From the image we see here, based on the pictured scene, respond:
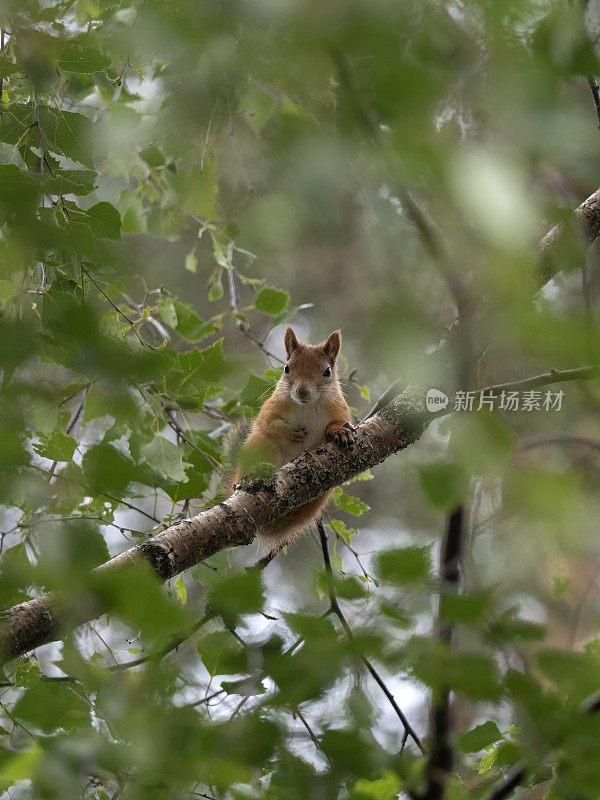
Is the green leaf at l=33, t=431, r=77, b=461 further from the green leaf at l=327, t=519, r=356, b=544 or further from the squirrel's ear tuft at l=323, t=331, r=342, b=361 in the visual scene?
the squirrel's ear tuft at l=323, t=331, r=342, b=361

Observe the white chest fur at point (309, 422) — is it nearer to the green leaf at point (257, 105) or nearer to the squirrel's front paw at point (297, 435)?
the squirrel's front paw at point (297, 435)

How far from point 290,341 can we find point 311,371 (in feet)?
0.77

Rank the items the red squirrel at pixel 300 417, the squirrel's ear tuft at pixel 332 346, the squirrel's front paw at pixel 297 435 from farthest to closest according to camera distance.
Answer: the squirrel's ear tuft at pixel 332 346
the squirrel's front paw at pixel 297 435
the red squirrel at pixel 300 417

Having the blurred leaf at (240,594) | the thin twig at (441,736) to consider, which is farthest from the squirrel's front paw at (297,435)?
the blurred leaf at (240,594)

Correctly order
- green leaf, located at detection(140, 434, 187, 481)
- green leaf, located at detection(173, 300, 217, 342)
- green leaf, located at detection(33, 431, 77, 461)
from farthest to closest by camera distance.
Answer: green leaf, located at detection(173, 300, 217, 342) < green leaf, located at detection(140, 434, 187, 481) < green leaf, located at detection(33, 431, 77, 461)

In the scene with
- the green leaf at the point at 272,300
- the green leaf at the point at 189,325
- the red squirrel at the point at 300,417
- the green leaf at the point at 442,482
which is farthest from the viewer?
the red squirrel at the point at 300,417

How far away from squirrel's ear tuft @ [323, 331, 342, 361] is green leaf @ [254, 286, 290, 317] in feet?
2.11

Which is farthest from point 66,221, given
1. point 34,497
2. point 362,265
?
point 362,265

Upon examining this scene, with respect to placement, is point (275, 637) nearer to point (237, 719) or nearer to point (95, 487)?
point (237, 719)

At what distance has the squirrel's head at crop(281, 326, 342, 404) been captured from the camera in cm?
250

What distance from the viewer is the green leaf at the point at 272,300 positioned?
6.70 ft

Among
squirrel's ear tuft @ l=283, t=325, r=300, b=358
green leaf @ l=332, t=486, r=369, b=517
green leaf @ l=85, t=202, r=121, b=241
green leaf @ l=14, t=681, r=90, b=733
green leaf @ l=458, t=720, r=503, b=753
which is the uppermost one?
squirrel's ear tuft @ l=283, t=325, r=300, b=358

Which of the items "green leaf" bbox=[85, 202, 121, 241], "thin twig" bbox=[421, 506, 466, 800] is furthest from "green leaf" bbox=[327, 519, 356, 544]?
"thin twig" bbox=[421, 506, 466, 800]

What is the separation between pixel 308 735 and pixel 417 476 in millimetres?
423
